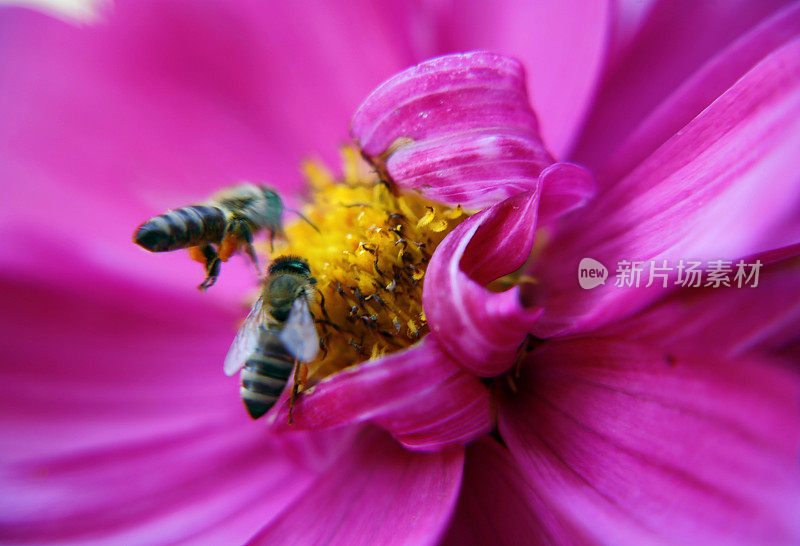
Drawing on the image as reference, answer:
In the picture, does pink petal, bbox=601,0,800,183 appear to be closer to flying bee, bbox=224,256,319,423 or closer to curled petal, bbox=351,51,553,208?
curled petal, bbox=351,51,553,208

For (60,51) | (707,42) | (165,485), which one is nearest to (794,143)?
(707,42)

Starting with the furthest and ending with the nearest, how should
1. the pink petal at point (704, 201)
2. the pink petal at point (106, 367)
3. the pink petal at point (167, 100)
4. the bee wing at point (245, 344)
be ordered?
the pink petal at point (167, 100) → the pink petal at point (106, 367) → the bee wing at point (245, 344) → the pink petal at point (704, 201)

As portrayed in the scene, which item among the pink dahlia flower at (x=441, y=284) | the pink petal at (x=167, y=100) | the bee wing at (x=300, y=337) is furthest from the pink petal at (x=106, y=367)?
the bee wing at (x=300, y=337)

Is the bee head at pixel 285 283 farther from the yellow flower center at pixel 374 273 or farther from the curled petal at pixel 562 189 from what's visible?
the curled petal at pixel 562 189

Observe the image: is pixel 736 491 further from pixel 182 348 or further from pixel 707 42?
pixel 182 348

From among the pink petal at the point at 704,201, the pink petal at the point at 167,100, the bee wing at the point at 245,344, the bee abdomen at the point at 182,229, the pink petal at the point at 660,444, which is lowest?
the pink petal at the point at 660,444

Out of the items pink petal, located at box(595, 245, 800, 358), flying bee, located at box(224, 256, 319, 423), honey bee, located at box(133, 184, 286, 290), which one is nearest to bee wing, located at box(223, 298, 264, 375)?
flying bee, located at box(224, 256, 319, 423)
